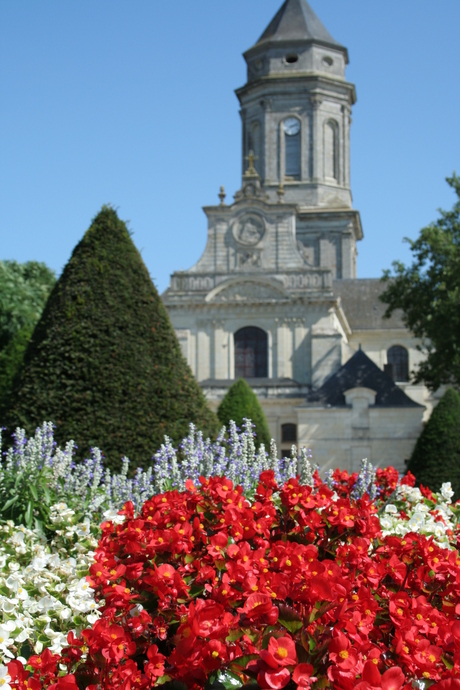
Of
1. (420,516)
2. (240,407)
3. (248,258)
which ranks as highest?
(248,258)

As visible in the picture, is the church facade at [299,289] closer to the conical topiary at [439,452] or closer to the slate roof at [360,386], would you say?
the slate roof at [360,386]

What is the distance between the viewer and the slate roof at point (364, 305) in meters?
40.6

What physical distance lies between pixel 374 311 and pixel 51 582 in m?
37.6

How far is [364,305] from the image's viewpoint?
41.5 m

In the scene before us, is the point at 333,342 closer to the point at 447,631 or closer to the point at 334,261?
the point at 334,261

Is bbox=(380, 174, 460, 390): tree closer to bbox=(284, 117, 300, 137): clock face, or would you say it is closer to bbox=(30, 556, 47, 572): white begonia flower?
bbox=(284, 117, 300, 137): clock face

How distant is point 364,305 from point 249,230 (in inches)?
379

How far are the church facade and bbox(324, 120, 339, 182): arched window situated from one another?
0.06 meters

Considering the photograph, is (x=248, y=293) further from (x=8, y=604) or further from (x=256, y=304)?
(x=8, y=604)

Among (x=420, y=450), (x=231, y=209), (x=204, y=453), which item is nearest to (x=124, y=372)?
(x=204, y=453)

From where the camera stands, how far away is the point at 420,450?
16016 mm

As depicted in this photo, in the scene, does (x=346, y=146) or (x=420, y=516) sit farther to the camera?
(x=346, y=146)

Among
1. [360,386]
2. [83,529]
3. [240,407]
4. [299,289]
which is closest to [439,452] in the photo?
[360,386]

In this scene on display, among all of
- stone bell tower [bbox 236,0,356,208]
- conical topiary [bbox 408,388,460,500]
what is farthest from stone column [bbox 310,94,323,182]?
conical topiary [bbox 408,388,460,500]
